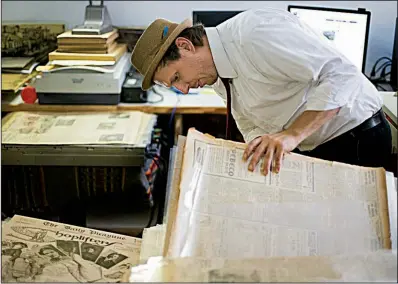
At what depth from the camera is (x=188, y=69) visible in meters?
1.34

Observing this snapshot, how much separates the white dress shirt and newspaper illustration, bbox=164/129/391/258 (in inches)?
12.2

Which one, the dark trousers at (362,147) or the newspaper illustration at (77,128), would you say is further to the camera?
the newspaper illustration at (77,128)

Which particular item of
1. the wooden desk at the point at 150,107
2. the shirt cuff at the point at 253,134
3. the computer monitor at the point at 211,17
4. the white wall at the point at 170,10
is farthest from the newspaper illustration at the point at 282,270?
the white wall at the point at 170,10

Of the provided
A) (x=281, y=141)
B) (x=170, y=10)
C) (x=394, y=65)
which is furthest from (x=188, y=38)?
(x=394, y=65)

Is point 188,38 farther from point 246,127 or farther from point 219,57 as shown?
→ point 246,127

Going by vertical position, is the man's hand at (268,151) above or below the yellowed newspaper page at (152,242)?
above

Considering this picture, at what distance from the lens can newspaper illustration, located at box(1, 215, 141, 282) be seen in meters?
0.86

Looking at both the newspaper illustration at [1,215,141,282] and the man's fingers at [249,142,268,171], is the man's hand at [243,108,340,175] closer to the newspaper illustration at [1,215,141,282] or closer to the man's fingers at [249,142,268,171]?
the man's fingers at [249,142,268,171]

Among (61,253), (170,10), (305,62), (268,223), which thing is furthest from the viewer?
(170,10)

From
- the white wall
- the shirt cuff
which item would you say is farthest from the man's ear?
the white wall

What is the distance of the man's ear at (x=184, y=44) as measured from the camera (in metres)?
1.31

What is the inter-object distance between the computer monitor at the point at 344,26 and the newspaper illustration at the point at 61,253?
1.55 meters

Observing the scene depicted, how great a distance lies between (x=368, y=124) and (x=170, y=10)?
138 centimetres

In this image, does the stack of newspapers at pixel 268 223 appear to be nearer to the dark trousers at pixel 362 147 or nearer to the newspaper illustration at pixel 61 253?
the newspaper illustration at pixel 61 253
